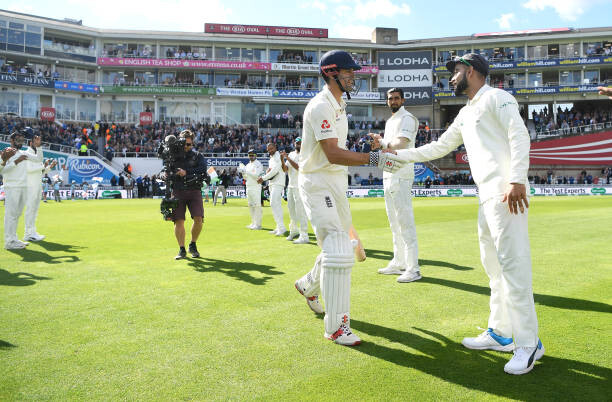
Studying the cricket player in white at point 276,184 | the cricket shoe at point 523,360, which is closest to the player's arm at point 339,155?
the cricket shoe at point 523,360

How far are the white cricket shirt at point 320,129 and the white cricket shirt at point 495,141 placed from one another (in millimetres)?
1208

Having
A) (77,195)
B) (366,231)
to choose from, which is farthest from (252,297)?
(77,195)

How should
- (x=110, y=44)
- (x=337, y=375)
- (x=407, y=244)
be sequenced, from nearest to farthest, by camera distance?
1. (x=337, y=375)
2. (x=407, y=244)
3. (x=110, y=44)

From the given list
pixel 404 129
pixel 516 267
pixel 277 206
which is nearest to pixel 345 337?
pixel 516 267

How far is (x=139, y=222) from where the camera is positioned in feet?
49.2

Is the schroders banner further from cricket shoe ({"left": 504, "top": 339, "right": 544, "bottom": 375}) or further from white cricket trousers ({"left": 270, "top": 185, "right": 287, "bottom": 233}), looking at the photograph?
cricket shoe ({"left": 504, "top": 339, "right": 544, "bottom": 375})

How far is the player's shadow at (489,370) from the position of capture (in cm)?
313

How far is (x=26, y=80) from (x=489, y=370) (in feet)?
184

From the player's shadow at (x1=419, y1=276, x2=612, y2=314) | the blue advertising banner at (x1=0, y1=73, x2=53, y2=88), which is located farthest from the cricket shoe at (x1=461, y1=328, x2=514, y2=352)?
the blue advertising banner at (x1=0, y1=73, x2=53, y2=88)

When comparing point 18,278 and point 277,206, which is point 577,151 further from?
point 18,278

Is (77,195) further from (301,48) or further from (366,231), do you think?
(301,48)

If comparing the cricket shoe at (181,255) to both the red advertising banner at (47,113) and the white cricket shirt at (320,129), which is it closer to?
the white cricket shirt at (320,129)

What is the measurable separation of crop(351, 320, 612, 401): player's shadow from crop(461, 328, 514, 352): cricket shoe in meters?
0.06

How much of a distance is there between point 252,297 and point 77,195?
31.2 meters
